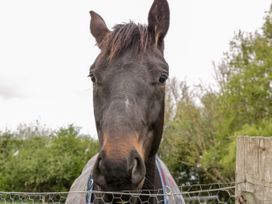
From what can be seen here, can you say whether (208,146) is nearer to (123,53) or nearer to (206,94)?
(206,94)

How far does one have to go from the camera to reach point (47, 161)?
79.4 feet

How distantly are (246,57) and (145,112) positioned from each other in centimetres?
1756

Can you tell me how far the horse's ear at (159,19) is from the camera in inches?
119

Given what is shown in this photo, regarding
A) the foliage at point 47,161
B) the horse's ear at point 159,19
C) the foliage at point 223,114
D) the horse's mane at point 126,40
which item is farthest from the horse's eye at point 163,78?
the foliage at point 47,161

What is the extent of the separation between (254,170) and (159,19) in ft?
4.78

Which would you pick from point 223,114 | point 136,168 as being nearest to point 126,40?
point 136,168

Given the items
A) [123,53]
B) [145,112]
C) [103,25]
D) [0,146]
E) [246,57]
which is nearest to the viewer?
[145,112]

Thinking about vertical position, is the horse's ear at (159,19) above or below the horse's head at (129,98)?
above

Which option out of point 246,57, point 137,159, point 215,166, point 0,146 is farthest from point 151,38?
point 0,146

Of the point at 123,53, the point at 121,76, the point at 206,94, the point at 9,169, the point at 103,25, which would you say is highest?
the point at 206,94

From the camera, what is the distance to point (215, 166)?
20453 millimetres

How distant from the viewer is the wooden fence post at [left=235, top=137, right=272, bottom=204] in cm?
200

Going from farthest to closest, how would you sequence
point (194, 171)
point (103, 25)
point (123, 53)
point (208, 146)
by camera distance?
point (194, 171) < point (208, 146) < point (103, 25) < point (123, 53)

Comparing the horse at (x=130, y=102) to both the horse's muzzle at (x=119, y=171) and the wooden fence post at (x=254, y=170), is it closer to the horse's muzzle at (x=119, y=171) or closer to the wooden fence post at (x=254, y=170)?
the horse's muzzle at (x=119, y=171)
